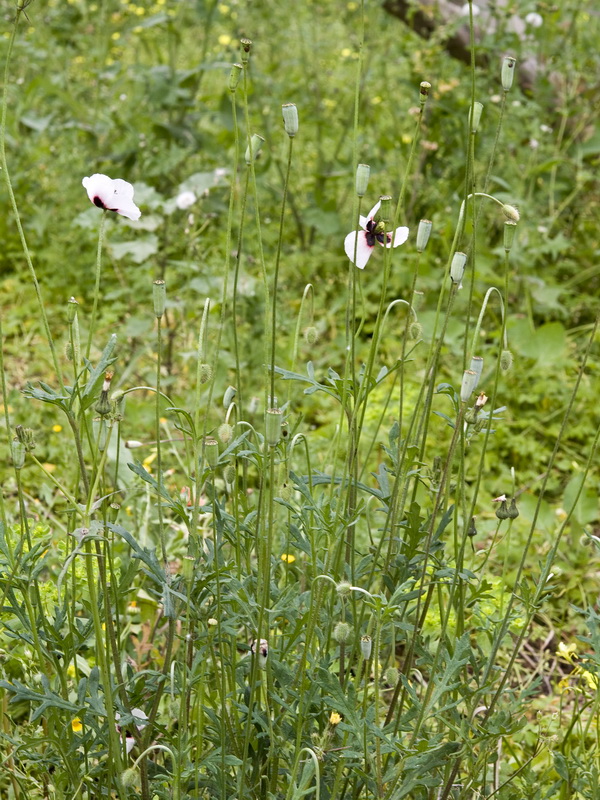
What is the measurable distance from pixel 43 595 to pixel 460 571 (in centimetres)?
66

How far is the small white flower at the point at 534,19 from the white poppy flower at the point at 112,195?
2877 millimetres

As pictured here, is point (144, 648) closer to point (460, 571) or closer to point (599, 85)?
point (460, 571)

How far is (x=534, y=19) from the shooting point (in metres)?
3.55

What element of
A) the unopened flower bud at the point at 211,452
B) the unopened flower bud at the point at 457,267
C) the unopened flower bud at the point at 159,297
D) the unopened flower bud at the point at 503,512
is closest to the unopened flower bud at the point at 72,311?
the unopened flower bud at the point at 159,297

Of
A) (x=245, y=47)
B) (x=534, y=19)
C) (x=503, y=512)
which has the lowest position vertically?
(x=503, y=512)

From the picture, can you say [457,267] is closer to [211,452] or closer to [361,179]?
[361,179]

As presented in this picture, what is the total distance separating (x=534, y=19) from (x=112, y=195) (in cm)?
294

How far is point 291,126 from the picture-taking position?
100 cm

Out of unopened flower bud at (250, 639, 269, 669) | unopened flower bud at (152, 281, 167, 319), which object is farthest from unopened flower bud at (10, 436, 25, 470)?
unopened flower bud at (250, 639, 269, 669)

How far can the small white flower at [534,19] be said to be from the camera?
3.53 m

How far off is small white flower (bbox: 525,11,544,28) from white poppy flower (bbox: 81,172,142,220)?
288 centimetres

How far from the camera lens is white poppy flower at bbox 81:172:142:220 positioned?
1119 mm

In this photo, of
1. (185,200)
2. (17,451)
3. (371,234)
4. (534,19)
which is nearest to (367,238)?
(371,234)

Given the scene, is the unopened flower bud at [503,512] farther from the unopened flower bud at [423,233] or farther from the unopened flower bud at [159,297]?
the unopened flower bud at [159,297]
